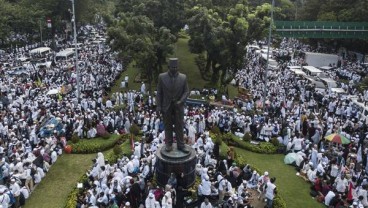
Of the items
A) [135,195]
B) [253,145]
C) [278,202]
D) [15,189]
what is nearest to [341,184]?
[278,202]

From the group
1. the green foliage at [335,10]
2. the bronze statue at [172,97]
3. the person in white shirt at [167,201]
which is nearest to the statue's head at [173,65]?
the bronze statue at [172,97]

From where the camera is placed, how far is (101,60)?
128 feet

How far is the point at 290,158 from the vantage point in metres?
18.8

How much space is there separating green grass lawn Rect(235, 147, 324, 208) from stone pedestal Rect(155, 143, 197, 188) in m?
4.15

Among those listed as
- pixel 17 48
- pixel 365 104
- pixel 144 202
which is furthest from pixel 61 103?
pixel 17 48

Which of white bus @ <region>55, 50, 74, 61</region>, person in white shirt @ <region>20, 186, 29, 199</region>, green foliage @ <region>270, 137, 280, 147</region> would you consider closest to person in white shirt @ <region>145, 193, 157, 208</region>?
person in white shirt @ <region>20, 186, 29, 199</region>

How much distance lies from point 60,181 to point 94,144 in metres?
3.42

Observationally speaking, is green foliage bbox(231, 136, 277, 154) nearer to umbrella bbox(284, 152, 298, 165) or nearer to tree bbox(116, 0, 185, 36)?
umbrella bbox(284, 152, 298, 165)

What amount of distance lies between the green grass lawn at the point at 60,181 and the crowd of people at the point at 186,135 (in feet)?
1.32

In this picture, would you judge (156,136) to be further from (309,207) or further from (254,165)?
(309,207)

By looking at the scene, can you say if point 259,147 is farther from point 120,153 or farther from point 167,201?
point 167,201

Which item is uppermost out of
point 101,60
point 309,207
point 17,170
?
point 101,60

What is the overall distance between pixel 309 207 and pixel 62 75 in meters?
23.8

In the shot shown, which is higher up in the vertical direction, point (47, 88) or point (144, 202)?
point (47, 88)
